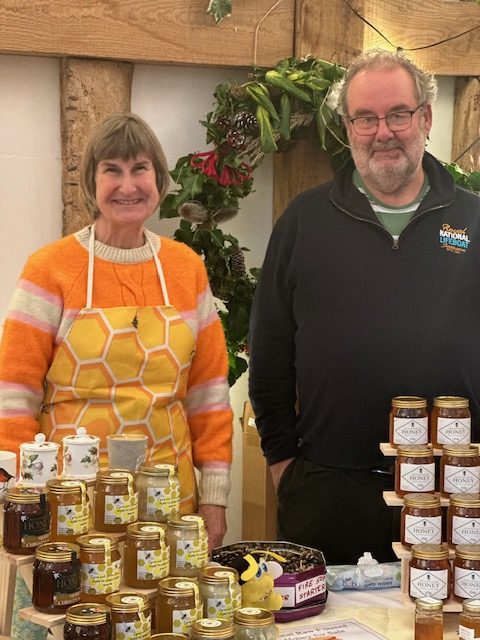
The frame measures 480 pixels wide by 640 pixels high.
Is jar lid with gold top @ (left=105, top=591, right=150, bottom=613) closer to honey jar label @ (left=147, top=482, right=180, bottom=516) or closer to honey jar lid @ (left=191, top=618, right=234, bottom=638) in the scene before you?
honey jar lid @ (left=191, top=618, right=234, bottom=638)

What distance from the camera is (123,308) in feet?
7.75

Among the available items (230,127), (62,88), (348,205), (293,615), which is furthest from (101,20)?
(293,615)

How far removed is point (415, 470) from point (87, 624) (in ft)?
2.59

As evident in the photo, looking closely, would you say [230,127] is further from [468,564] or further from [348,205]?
[468,564]

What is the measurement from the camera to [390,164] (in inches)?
99.9

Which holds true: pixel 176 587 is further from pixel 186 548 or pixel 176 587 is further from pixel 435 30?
pixel 435 30

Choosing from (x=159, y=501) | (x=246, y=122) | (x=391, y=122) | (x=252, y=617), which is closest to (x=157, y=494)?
(x=159, y=501)

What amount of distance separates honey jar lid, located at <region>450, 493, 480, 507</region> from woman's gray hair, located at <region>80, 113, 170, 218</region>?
3.42 ft

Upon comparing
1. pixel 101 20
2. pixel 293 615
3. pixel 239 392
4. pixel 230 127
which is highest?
pixel 101 20

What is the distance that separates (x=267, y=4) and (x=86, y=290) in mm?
1772

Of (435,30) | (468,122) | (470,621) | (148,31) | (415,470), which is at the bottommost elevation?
(470,621)

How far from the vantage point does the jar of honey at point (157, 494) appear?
6.35ft

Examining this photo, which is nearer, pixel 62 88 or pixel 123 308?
pixel 123 308

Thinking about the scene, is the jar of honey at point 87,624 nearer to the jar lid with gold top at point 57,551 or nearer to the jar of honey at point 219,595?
the jar lid with gold top at point 57,551
